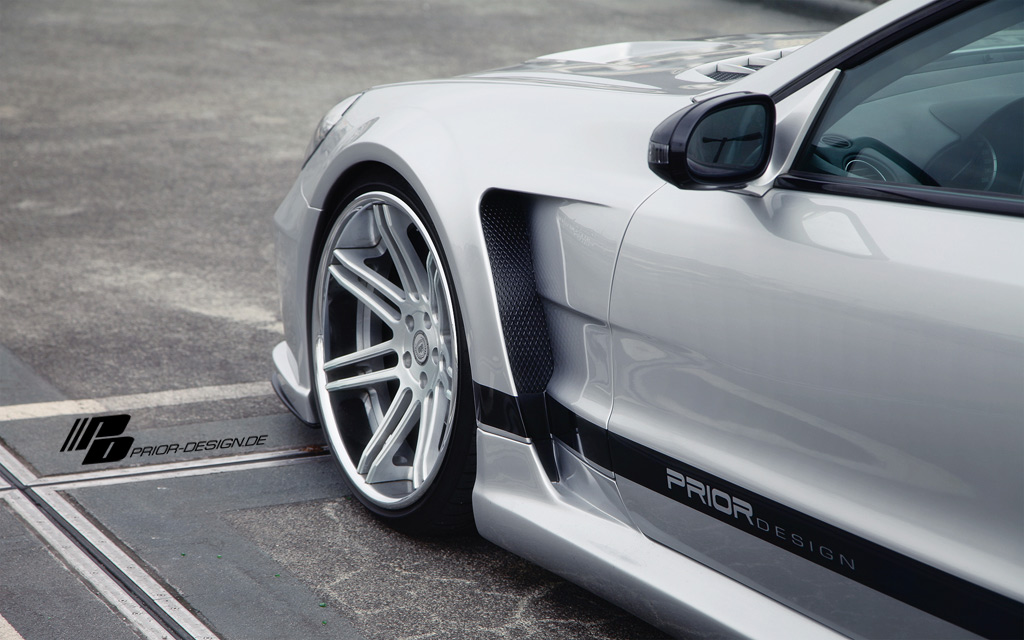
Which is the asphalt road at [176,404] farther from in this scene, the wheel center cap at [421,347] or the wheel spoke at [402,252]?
Result: the wheel spoke at [402,252]

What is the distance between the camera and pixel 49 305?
14.6 feet

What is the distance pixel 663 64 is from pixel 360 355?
43.0 inches

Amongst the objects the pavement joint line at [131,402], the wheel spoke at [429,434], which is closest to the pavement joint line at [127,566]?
the pavement joint line at [131,402]

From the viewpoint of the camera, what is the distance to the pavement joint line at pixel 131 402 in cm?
362

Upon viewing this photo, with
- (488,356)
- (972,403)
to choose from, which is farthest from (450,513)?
(972,403)

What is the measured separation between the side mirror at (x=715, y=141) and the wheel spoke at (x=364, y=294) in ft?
3.85

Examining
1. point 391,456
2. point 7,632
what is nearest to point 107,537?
point 7,632

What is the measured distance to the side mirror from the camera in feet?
6.44

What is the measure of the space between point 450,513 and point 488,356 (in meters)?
0.49

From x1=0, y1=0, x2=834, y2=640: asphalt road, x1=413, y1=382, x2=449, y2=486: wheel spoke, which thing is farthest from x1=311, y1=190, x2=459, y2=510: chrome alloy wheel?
x1=0, y1=0, x2=834, y2=640: asphalt road

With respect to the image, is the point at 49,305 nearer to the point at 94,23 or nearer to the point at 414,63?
the point at 414,63

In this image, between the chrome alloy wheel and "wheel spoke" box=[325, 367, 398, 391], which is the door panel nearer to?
the chrome alloy wheel

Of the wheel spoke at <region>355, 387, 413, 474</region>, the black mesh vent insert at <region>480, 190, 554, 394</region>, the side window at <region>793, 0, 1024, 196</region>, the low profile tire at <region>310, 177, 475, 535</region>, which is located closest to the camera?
the side window at <region>793, 0, 1024, 196</region>

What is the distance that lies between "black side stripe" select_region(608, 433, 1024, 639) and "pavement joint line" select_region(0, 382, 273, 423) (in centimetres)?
189
